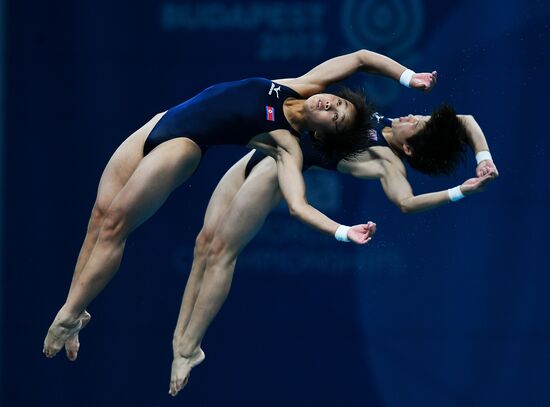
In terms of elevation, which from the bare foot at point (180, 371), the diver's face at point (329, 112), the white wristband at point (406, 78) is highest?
the white wristband at point (406, 78)

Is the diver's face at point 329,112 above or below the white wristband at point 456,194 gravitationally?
above

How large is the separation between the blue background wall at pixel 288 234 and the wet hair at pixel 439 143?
1264 mm

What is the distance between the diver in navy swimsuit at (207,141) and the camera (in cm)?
688

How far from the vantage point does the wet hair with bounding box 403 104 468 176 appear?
23.9ft

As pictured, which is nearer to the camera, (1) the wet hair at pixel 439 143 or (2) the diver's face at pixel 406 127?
(1) the wet hair at pixel 439 143

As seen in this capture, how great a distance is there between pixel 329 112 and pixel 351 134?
18cm

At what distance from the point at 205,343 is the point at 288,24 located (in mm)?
2176

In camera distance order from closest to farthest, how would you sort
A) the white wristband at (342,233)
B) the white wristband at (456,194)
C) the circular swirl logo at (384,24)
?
the white wristband at (342,233)
the white wristband at (456,194)
the circular swirl logo at (384,24)

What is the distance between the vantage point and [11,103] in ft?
29.2

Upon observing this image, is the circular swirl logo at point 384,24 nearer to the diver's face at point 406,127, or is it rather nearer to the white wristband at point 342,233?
the diver's face at point 406,127

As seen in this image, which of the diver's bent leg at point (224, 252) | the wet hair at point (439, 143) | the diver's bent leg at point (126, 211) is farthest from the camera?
the diver's bent leg at point (224, 252)

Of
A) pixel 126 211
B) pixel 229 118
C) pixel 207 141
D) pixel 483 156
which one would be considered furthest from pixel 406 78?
pixel 126 211

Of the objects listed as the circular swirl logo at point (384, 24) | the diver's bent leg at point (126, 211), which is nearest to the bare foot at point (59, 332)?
the diver's bent leg at point (126, 211)

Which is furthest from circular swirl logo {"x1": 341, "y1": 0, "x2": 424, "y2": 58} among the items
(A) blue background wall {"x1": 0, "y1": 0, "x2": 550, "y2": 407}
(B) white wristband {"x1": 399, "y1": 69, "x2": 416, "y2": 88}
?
(B) white wristband {"x1": 399, "y1": 69, "x2": 416, "y2": 88}
